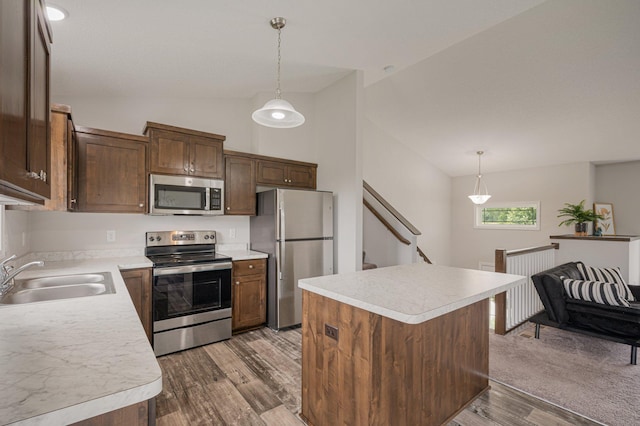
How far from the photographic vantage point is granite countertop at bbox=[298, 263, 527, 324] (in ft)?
4.79

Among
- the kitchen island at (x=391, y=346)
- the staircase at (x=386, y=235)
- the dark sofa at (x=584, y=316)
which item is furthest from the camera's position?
the staircase at (x=386, y=235)

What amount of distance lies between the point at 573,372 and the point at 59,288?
4.11m

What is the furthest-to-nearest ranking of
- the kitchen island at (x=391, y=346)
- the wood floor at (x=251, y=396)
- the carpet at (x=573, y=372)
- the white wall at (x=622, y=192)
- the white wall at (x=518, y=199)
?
the white wall at (x=518, y=199)
the white wall at (x=622, y=192)
the carpet at (x=573, y=372)
the wood floor at (x=251, y=396)
the kitchen island at (x=391, y=346)

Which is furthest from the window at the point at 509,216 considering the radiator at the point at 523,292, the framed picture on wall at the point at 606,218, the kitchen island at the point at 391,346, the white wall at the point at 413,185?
the kitchen island at the point at 391,346

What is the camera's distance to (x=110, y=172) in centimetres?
296

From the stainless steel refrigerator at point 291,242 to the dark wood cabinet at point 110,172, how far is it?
4.39 ft

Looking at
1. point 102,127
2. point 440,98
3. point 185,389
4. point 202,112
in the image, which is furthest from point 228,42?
point 440,98

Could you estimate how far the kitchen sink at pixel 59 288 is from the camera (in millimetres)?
1751

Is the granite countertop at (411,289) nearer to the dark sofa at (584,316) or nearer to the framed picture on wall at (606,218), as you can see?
the dark sofa at (584,316)

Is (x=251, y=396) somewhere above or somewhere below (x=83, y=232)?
below

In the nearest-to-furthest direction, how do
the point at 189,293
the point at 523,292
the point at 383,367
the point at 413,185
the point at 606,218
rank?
the point at 383,367
the point at 189,293
the point at 523,292
the point at 606,218
the point at 413,185

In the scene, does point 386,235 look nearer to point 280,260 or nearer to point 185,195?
point 280,260

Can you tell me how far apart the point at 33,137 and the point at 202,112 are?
3122mm

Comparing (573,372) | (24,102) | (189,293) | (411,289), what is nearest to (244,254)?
(189,293)
